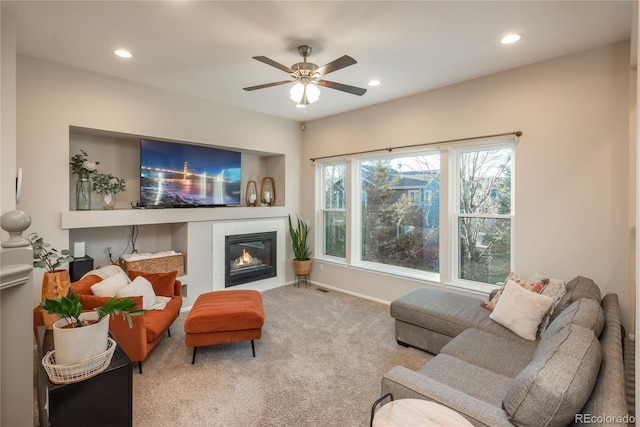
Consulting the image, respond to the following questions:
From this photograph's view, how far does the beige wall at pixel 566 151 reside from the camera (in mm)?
2688

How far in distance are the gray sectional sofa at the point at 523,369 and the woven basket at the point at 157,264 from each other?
305cm

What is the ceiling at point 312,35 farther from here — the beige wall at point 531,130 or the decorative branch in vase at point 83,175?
the decorative branch in vase at point 83,175

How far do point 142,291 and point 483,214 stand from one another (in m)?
3.77

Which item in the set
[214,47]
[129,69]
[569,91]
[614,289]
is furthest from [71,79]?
[614,289]

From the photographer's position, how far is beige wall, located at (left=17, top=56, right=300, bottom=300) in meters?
3.00

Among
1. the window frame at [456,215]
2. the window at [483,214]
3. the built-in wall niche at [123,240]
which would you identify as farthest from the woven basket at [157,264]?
the window at [483,214]

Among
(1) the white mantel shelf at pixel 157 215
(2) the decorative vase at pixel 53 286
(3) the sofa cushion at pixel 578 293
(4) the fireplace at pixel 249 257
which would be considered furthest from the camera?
(4) the fireplace at pixel 249 257

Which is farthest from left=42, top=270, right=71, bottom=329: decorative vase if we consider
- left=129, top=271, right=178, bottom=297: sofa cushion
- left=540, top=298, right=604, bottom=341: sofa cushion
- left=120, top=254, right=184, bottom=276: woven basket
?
left=540, top=298, right=604, bottom=341: sofa cushion

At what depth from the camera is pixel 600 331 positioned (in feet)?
6.14

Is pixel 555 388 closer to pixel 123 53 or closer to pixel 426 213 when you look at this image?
pixel 426 213

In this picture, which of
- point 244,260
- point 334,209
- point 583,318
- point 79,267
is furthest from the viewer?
point 334,209

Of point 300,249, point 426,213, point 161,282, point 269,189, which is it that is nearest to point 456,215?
point 426,213

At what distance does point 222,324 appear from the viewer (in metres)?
2.76

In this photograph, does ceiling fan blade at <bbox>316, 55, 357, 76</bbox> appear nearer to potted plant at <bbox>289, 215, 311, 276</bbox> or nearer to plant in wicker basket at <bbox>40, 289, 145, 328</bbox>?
plant in wicker basket at <bbox>40, 289, 145, 328</bbox>
